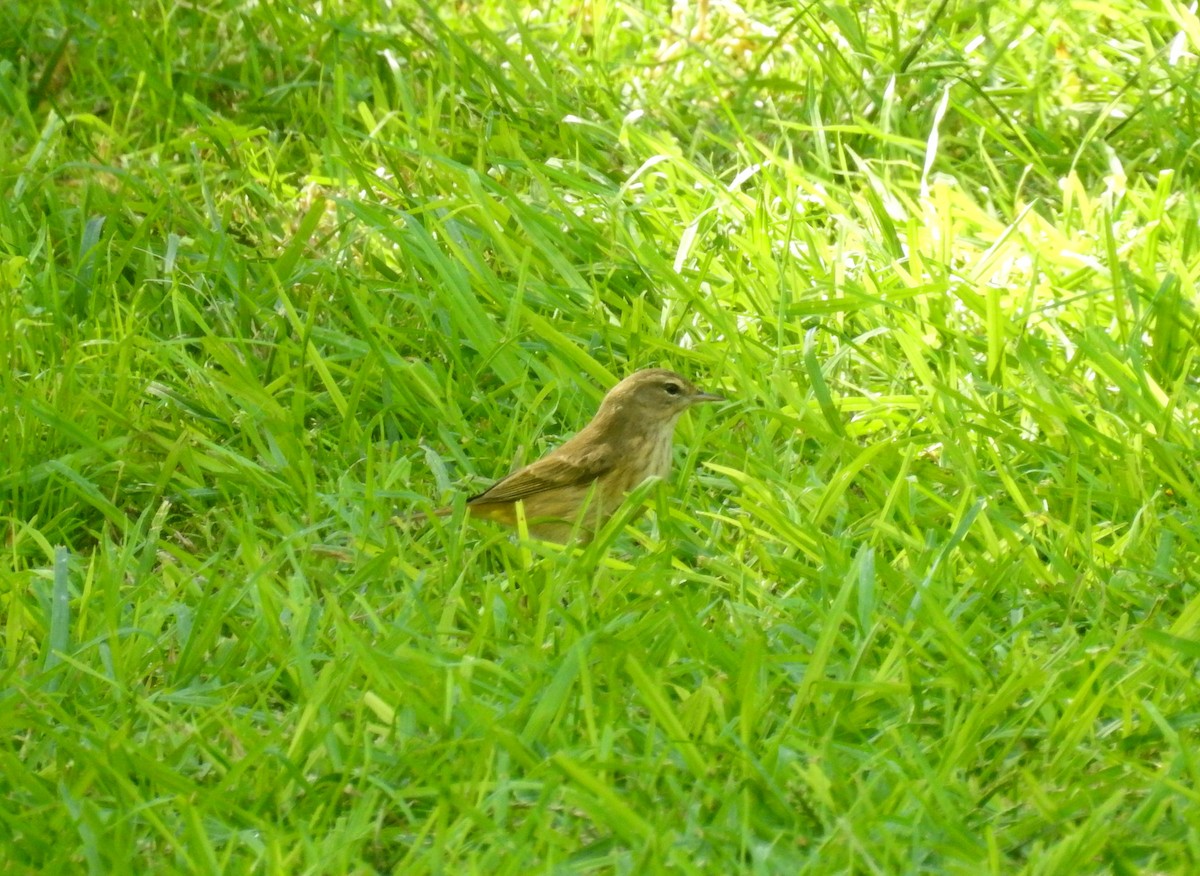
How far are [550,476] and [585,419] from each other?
0.54m

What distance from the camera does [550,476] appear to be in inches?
240

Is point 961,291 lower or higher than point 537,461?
higher

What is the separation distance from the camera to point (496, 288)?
22.3 ft

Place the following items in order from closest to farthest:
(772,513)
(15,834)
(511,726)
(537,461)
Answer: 1. (15,834)
2. (511,726)
3. (772,513)
4. (537,461)

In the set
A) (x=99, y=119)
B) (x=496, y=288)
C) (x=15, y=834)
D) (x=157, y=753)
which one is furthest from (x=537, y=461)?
(x=99, y=119)

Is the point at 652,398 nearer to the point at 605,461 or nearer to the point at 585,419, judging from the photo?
the point at 605,461

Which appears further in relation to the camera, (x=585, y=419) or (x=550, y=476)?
(x=585, y=419)

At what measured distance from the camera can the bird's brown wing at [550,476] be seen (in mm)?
5906

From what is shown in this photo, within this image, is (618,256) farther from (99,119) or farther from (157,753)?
(157,753)

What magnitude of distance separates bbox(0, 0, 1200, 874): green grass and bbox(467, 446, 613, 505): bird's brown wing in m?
0.22

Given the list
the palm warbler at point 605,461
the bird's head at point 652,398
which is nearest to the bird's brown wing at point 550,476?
the palm warbler at point 605,461

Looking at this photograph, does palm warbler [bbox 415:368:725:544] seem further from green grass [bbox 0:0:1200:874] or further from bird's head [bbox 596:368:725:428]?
green grass [bbox 0:0:1200:874]

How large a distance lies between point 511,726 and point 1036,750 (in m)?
1.21

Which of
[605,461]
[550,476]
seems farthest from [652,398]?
[550,476]
